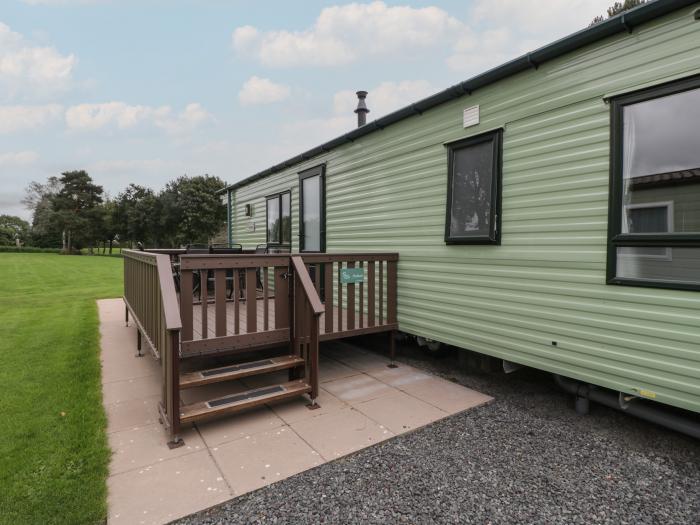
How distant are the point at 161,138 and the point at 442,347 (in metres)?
24.7

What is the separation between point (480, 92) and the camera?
11.8ft

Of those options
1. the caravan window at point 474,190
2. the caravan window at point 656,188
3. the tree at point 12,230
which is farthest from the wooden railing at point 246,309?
the tree at point 12,230

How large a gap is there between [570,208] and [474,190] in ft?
3.11

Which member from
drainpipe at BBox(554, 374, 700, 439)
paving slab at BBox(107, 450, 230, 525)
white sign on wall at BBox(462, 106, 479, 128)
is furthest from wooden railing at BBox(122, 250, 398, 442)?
drainpipe at BBox(554, 374, 700, 439)

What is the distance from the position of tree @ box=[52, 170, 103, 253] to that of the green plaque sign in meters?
40.3

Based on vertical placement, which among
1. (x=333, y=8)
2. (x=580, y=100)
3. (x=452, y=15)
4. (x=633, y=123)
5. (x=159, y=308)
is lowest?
(x=159, y=308)

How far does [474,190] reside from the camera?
3672 millimetres

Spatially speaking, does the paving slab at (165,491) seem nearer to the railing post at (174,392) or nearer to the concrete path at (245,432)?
the concrete path at (245,432)

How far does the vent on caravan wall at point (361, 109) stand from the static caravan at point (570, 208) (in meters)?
1.88

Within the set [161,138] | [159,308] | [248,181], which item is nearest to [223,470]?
[159,308]

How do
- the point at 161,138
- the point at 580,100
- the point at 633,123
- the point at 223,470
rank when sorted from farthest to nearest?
the point at 161,138, the point at 580,100, the point at 633,123, the point at 223,470

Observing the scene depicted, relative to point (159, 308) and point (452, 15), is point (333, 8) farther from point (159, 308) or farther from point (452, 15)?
point (159, 308)

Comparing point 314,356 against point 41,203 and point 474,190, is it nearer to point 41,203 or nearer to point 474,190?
point 474,190

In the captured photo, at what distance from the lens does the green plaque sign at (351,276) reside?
4.16 meters
